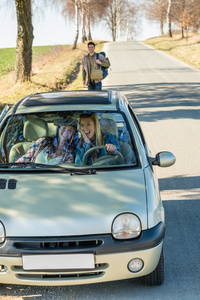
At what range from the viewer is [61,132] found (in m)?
5.29

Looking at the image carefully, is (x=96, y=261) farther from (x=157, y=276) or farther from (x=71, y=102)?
(x=71, y=102)

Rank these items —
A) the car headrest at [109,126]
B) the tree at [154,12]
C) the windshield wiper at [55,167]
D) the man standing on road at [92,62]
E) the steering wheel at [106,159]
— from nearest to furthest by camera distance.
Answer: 1. the windshield wiper at [55,167]
2. the steering wheel at [106,159]
3. the car headrest at [109,126]
4. the man standing on road at [92,62]
5. the tree at [154,12]

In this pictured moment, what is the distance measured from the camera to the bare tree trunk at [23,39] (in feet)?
69.9

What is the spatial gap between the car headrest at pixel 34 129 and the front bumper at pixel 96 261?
172cm

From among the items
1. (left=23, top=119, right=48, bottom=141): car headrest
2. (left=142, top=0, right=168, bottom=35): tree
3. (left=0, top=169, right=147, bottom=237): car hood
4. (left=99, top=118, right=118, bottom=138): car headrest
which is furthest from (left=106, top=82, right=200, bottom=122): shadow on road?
(left=142, top=0, right=168, bottom=35): tree

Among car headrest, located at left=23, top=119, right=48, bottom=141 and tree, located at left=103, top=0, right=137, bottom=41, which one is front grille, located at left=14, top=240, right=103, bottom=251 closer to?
car headrest, located at left=23, top=119, right=48, bottom=141

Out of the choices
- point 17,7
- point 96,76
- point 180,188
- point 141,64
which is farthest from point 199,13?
point 180,188

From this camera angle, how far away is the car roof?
5.08 m

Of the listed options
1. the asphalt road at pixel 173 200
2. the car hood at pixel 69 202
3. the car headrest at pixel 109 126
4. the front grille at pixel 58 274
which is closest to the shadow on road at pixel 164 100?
the asphalt road at pixel 173 200

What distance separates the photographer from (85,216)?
375 cm

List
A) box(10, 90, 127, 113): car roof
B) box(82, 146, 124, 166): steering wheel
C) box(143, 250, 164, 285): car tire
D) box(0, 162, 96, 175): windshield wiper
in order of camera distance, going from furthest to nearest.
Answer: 1. box(10, 90, 127, 113): car roof
2. box(82, 146, 124, 166): steering wheel
3. box(0, 162, 96, 175): windshield wiper
4. box(143, 250, 164, 285): car tire

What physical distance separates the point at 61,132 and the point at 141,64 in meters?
28.7

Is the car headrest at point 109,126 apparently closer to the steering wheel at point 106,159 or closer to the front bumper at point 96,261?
the steering wheel at point 106,159

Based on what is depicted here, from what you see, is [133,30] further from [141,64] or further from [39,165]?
[39,165]
